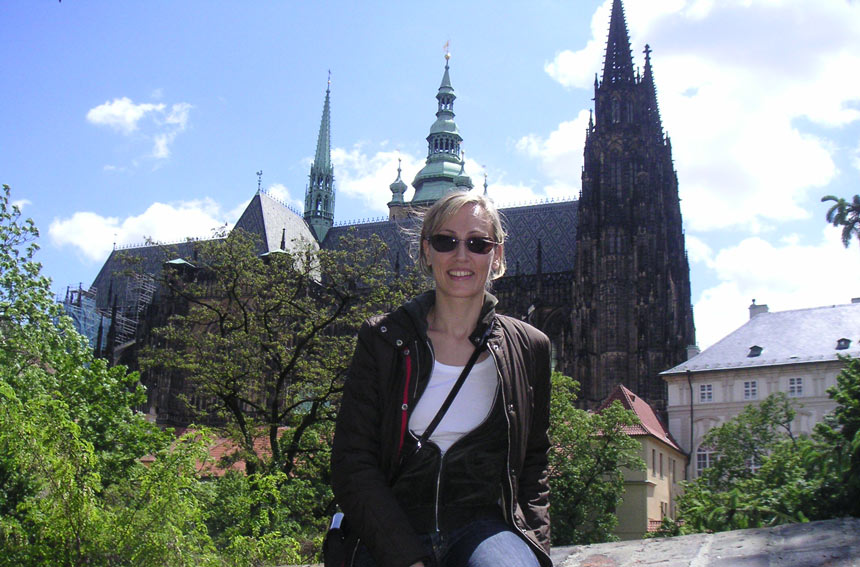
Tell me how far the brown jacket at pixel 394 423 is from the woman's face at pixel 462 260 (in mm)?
104

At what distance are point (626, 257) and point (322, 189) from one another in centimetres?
3745

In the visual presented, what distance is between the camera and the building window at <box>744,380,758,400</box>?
37.6 metres

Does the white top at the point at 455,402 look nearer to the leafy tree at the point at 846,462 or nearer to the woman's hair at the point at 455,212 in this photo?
the woman's hair at the point at 455,212

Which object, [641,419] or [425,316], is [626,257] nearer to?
[641,419]

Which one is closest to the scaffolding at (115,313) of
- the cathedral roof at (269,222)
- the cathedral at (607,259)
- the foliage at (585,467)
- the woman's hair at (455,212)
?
the cathedral at (607,259)

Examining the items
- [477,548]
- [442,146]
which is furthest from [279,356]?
[442,146]

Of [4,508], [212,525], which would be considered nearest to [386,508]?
[4,508]

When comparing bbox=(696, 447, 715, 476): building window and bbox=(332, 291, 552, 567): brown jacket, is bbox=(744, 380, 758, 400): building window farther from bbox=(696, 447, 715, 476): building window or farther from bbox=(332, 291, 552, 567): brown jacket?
bbox=(332, 291, 552, 567): brown jacket

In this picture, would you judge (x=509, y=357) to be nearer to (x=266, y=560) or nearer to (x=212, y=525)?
(x=266, y=560)

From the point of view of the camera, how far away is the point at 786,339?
127 ft

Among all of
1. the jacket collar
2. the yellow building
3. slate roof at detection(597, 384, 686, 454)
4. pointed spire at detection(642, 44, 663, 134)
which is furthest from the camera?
pointed spire at detection(642, 44, 663, 134)

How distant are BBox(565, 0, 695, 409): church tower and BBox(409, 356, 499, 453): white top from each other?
148ft

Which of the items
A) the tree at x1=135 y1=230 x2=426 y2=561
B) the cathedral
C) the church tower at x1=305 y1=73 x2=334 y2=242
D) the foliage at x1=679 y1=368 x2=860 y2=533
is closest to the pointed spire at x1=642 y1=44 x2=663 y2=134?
the cathedral

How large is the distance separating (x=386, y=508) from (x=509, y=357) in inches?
27.3
